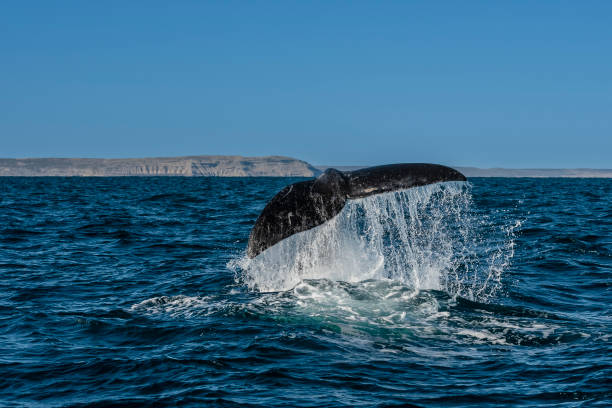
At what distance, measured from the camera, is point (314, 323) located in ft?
24.9

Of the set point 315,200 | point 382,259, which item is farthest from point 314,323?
point 382,259

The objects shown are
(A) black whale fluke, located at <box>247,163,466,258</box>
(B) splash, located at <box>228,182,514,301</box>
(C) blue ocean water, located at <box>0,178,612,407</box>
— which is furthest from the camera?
(B) splash, located at <box>228,182,514,301</box>

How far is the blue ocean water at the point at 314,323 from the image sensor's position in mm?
5500

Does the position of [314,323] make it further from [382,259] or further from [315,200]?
[382,259]

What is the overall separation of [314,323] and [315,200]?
56.5 inches

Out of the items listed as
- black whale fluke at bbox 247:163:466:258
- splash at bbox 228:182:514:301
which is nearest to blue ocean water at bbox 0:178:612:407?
splash at bbox 228:182:514:301

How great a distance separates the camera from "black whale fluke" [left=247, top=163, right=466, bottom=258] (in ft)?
23.6

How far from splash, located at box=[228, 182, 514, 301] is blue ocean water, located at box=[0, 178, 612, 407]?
0.04m

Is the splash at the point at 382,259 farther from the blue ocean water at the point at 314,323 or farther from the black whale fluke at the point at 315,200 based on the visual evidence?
the black whale fluke at the point at 315,200

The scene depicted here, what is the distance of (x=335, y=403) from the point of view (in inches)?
203

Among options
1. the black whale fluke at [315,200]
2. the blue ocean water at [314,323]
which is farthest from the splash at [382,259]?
the black whale fluke at [315,200]

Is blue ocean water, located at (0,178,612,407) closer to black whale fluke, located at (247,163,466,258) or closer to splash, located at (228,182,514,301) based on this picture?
splash, located at (228,182,514,301)

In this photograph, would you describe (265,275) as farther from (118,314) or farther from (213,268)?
(118,314)

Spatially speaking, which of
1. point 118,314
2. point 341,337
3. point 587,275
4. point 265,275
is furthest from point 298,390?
point 587,275
